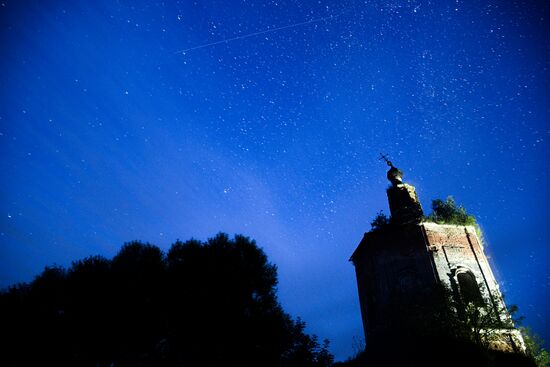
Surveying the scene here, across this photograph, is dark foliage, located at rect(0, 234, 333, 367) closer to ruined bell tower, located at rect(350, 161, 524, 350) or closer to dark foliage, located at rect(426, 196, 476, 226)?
ruined bell tower, located at rect(350, 161, 524, 350)

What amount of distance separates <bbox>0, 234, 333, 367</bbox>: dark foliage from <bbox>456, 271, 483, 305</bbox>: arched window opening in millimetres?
8407

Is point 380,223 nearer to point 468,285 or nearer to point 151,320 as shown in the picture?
point 468,285

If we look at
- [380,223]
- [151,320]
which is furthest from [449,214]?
[151,320]

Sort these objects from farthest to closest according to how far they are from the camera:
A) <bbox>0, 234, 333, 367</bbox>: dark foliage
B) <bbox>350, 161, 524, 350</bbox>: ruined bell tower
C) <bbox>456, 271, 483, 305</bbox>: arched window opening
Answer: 1. <bbox>0, 234, 333, 367</bbox>: dark foliage
2. <bbox>456, 271, 483, 305</bbox>: arched window opening
3. <bbox>350, 161, 524, 350</bbox>: ruined bell tower

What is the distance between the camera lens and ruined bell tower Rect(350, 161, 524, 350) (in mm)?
14930

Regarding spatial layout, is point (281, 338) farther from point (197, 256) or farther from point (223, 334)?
point (197, 256)

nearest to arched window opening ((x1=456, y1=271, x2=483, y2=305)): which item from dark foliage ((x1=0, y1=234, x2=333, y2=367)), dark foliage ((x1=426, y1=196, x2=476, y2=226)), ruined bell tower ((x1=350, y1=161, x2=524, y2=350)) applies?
ruined bell tower ((x1=350, y1=161, x2=524, y2=350))

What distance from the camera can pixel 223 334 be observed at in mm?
18703

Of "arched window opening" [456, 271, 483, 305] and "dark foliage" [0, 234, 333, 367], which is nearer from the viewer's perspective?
"arched window opening" [456, 271, 483, 305]

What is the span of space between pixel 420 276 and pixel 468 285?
2765mm

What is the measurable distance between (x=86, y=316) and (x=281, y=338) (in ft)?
40.9

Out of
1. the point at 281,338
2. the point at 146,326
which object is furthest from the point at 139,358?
the point at 281,338

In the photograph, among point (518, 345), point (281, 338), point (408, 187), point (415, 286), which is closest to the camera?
point (518, 345)

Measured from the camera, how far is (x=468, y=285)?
16.8 meters
